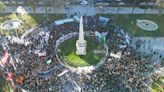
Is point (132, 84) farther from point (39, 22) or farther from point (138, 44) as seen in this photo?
point (39, 22)

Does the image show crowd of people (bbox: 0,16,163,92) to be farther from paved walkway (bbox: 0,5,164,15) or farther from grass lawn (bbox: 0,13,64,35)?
paved walkway (bbox: 0,5,164,15)

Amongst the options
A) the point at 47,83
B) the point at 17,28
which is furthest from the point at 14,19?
the point at 47,83

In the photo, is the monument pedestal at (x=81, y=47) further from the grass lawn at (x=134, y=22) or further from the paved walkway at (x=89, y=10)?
the paved walkway at (x=89, y=10)

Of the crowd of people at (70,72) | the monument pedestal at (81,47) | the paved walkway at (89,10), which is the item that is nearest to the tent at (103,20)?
the paved walkway at (89,10)

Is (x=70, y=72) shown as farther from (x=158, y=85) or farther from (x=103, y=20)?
(x=103, y=20)

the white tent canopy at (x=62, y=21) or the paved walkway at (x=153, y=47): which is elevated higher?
the white tent canopy at (x=62, y=21)

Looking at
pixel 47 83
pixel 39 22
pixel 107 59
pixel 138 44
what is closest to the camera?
pixel 47 83
